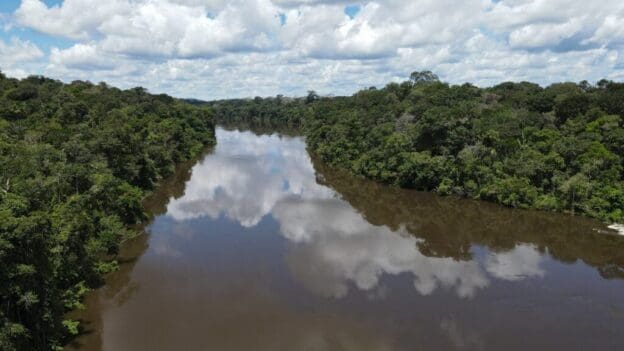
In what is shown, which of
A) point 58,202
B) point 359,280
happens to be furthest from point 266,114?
point 359,280

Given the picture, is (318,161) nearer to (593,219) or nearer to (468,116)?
(468,116)

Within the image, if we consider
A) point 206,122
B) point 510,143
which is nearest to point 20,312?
point 510,143

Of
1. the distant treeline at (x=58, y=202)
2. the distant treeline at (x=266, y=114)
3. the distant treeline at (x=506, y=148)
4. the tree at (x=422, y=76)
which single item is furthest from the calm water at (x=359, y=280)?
the distant treeline at (x=266, y=114)

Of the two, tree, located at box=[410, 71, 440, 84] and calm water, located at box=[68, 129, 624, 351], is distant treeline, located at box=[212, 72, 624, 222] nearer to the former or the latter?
calm water, located at box=[68, 129, 624, 351]

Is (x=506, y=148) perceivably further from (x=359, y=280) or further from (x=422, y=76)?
(x=422, y=76)

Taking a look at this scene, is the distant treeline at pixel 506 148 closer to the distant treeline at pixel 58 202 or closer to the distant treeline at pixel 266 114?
the distant treeline at pixel 58 202

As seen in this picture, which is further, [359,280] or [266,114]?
[266,114]
